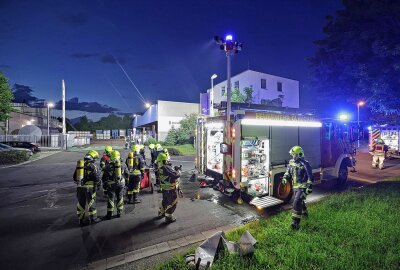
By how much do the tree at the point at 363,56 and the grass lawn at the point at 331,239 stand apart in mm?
6271

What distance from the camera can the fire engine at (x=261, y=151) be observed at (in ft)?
21.0

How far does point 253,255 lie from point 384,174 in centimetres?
1164

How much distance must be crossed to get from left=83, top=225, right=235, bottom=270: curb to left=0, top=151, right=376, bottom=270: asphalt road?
0.16 metres

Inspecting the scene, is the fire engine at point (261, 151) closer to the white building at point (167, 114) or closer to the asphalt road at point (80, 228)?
the asphalt road at point (80, 228)

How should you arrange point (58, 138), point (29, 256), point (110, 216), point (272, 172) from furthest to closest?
point (58, 138) → point (272, 172) → point (110, 216) → point (29, 256)

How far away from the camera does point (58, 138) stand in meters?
31.2

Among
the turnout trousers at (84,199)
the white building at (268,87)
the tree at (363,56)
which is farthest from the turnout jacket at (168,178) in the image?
the white building at (268,87)

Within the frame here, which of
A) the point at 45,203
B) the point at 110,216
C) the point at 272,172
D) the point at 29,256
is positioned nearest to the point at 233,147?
the point at 272,172

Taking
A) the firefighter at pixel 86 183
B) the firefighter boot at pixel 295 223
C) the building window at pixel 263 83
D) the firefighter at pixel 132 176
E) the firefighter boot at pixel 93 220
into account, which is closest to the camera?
the firefighter boot at pixel 295 223

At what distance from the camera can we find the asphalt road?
4.29 metres

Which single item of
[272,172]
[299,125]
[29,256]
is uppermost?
[299,125]

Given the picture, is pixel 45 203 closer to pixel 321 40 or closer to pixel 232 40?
pixel 232 40

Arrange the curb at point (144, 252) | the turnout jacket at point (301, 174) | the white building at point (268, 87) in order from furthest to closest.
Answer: the white building at point (268, 87) < the turnout jacket at point (301, 174) < the curb at point (144, 252)

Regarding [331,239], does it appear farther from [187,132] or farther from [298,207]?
[187,132]
